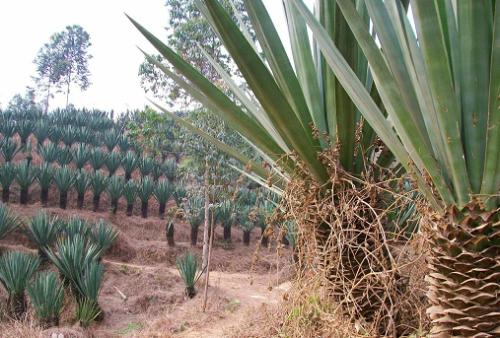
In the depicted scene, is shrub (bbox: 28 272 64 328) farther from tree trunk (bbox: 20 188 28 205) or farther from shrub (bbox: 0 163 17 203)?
tree trunk (bbox: 20 188 28 205)

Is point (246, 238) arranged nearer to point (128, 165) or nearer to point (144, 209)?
point (144, 209)

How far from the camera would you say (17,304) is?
5.76 metres

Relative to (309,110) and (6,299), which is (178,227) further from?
(309,110)

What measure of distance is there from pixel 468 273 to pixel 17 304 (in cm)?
586

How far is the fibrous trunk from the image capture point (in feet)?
3.82

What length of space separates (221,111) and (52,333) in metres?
3.89

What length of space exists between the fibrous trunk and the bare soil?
0.90 metres

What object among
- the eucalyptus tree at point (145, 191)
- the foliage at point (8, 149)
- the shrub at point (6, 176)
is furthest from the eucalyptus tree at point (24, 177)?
the eucalyptus tree at point (145, 191)

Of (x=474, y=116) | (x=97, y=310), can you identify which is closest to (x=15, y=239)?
(x=97, y=310)

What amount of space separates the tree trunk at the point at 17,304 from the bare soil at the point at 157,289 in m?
0.19

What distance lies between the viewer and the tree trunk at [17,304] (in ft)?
18.7

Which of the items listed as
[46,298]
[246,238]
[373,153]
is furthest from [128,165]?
[373,153]

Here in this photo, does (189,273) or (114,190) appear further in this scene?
(114,190)

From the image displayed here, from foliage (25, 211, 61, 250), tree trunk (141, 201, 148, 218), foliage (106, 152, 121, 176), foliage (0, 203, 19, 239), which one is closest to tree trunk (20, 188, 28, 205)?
tree trunk (141, 201, 148, 218)
